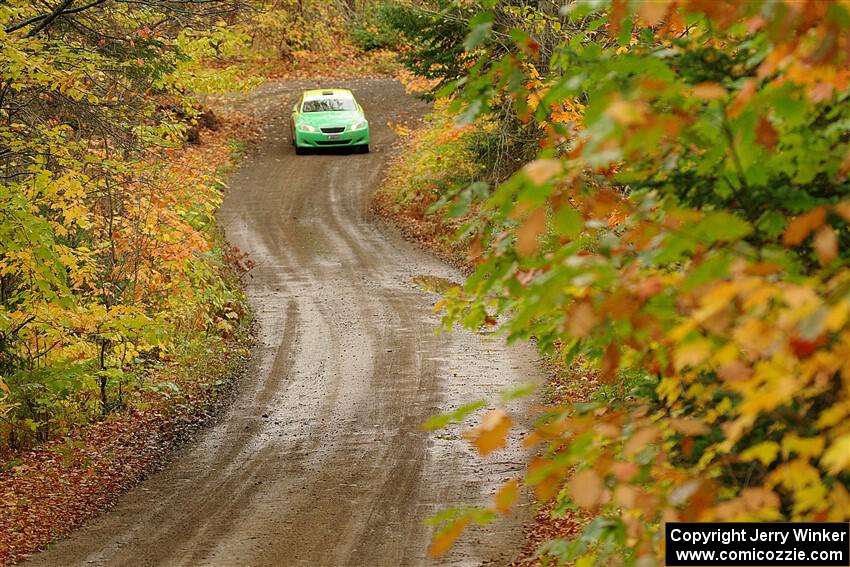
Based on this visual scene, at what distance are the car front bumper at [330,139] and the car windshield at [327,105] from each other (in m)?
0.83

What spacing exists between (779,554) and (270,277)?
17.5 m

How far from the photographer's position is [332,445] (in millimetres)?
11016

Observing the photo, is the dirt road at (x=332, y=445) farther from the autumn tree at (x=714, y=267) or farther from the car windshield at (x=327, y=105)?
the car windshield at (x=327, y=105)

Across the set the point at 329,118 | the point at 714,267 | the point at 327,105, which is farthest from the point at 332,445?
the point at 327,105

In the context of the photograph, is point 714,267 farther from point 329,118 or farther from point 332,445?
point 329,118

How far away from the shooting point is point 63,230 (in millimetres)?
11000

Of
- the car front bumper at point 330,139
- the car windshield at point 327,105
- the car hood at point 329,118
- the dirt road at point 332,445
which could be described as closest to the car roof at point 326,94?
the car windshield at point 327,105

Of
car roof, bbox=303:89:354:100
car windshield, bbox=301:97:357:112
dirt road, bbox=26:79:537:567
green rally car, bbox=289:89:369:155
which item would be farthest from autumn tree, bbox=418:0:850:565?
car roof, bbox=303:89:354:100

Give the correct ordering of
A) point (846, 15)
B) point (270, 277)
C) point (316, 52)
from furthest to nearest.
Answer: point (316, 52) < point (270, 277) < point (846, 15)

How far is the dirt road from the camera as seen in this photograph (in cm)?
824

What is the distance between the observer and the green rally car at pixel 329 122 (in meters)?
30.5

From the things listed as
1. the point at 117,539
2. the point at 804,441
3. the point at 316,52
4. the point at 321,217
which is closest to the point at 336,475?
the point at 117,539

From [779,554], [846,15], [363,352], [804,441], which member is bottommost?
[363,352]

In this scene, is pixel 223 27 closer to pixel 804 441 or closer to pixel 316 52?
pixel 804 441
